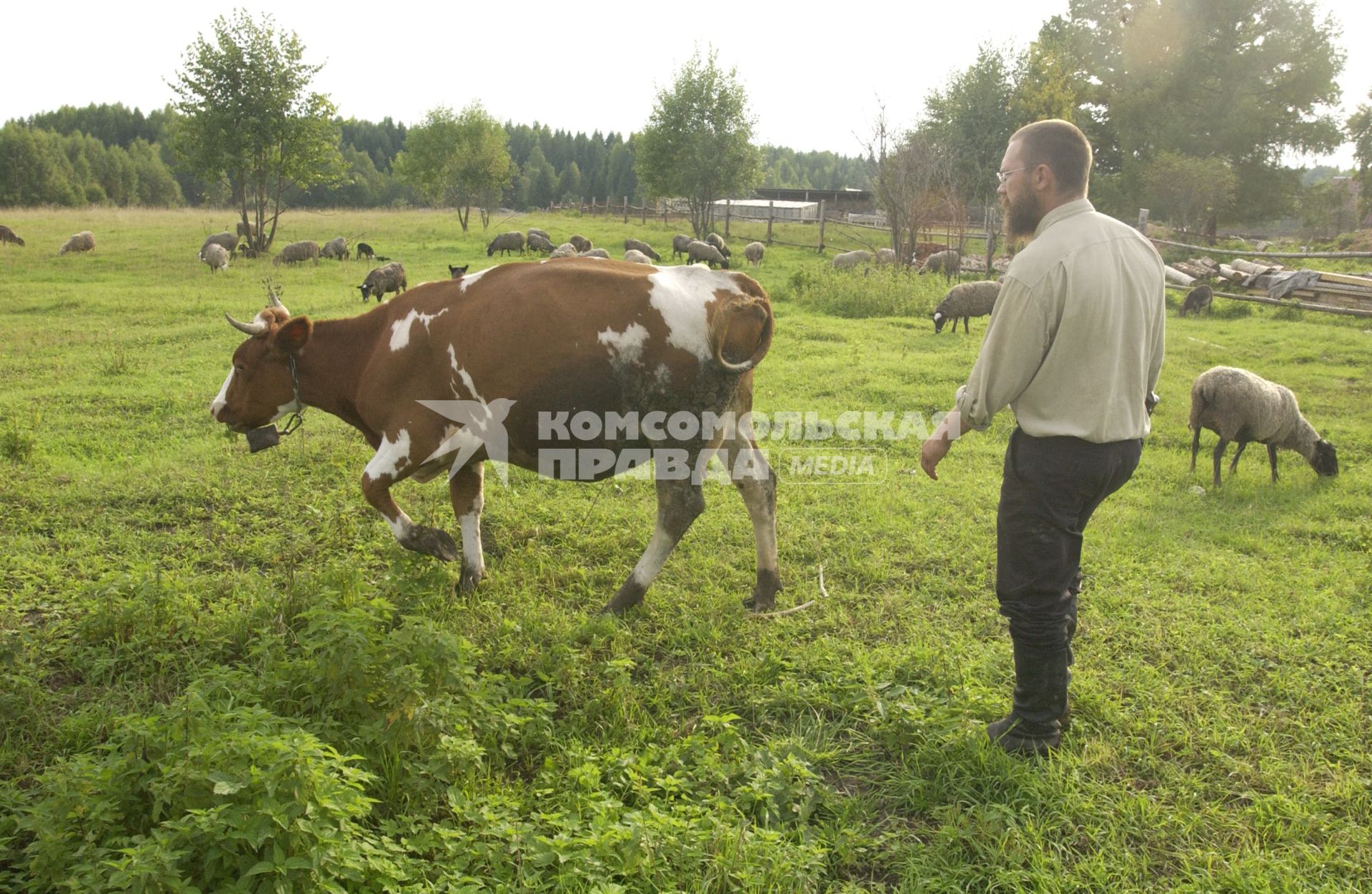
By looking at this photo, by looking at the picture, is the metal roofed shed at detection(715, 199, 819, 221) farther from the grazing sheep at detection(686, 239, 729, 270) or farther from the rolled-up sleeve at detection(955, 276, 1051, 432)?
the rolled-up sleeve at detection(955, 276, 1051, 432)

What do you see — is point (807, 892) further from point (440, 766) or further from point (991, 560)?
Answer: point (991, 560)

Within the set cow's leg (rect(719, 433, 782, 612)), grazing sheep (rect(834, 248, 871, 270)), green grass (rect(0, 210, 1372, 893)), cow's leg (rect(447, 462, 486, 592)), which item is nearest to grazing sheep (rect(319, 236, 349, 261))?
grazing sheep (rect(834, 248, 871, 270))

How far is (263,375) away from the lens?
5.32 meters

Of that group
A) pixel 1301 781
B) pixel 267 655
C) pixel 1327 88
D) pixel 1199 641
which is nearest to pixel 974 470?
pixel 1199 641

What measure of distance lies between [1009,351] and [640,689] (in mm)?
2280

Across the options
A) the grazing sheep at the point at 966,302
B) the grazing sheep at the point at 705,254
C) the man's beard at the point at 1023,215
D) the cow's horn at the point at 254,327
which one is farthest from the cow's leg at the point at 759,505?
the grazing sheep at the point at 705,254

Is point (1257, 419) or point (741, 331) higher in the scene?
point (741, 331)

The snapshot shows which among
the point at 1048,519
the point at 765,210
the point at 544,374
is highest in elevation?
the point at 765,210

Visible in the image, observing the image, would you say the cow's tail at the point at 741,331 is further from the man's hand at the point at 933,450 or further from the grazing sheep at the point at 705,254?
the grazing sheep at the point at 705,254

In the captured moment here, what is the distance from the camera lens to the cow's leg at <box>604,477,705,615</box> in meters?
4.82

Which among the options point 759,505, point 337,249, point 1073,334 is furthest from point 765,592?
point 337,249

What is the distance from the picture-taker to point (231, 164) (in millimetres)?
26156

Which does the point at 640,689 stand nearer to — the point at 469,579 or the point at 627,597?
the point at 627,597

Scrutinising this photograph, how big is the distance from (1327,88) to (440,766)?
41418mm
